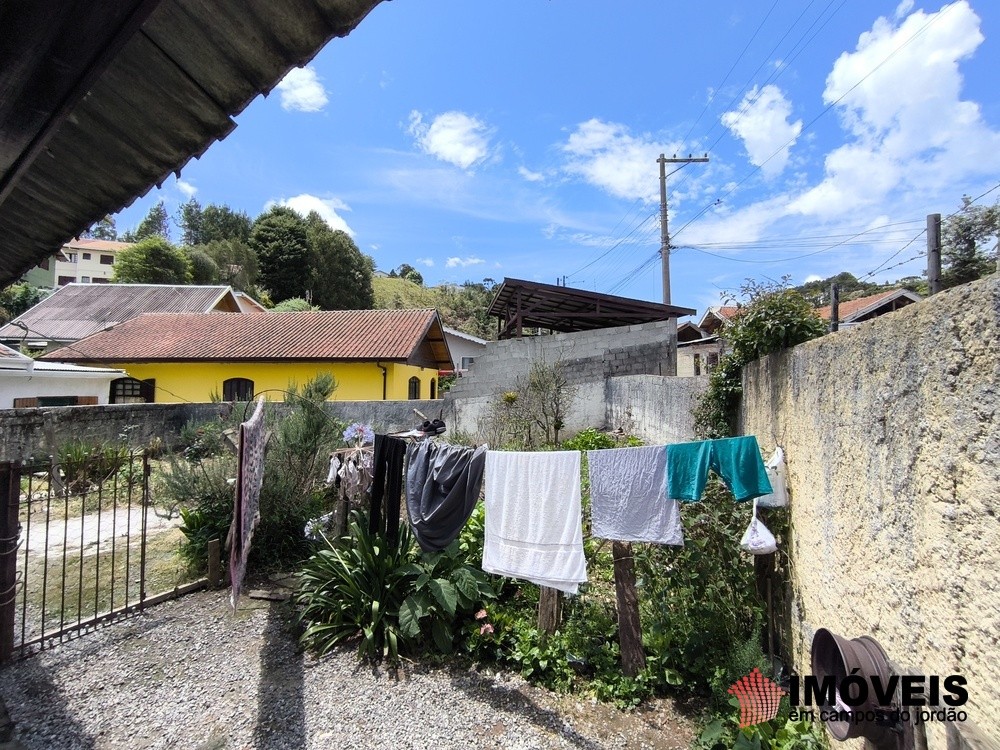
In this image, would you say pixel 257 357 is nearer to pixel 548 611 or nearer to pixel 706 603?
pixel 548 611

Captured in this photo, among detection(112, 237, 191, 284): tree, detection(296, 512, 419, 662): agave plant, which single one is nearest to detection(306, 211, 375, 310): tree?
detection(112, 237, 191, 284): tree

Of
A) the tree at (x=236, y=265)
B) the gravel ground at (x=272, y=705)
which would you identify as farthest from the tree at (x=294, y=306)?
the gravel ground at (x=272, y=705)

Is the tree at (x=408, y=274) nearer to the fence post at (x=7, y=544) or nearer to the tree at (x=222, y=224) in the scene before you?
the tree at (x=222, y=224)

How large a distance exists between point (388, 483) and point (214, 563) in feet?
8.25

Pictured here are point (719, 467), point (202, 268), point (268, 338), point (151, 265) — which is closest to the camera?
point (719, 467)

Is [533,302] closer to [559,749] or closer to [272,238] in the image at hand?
[559,749]

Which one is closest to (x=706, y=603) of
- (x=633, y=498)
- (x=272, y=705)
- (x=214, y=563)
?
(x=633, y=498)

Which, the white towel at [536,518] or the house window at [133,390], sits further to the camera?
the house window at [133,390]

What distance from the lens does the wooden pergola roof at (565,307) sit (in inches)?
481

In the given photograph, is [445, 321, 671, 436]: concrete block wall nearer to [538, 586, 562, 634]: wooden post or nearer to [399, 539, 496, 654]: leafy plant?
[399, 539, 496, 654]: leafy plant

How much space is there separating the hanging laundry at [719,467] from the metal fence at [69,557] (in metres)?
4.53

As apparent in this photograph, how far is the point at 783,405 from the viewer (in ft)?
11.3

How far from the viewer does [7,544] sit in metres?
3.71

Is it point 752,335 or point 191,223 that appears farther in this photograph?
point 191,223
